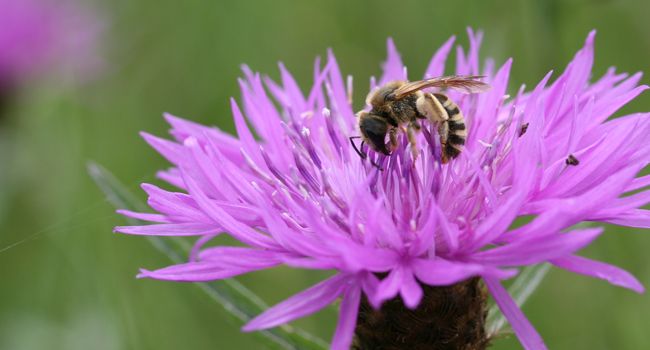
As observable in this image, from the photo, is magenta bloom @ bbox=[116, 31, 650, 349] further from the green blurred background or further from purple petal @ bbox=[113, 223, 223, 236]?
the green blurred background

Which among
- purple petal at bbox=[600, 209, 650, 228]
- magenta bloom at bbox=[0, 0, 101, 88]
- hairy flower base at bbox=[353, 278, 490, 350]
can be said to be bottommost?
hairy flower base at bbox=[353, 278, 490, 350]

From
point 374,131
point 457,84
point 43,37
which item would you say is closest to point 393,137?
point 374,131

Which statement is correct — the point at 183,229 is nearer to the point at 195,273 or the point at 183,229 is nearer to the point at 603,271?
the point at 195,273

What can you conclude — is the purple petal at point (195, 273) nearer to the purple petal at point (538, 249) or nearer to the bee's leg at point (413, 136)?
the purple petal at point (538, 249)

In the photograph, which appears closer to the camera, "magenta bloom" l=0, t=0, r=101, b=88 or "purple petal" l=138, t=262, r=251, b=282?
"purple petal" l=138, t=262, r=251, b=282

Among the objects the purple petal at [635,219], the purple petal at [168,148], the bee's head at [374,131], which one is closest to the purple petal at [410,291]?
the purple petal at [635,219]

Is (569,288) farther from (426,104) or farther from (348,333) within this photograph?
(348,333)

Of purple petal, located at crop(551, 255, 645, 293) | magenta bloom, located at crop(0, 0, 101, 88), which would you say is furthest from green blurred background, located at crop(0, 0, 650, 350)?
purple petal, located at crop(551, 255, 645, 293)
